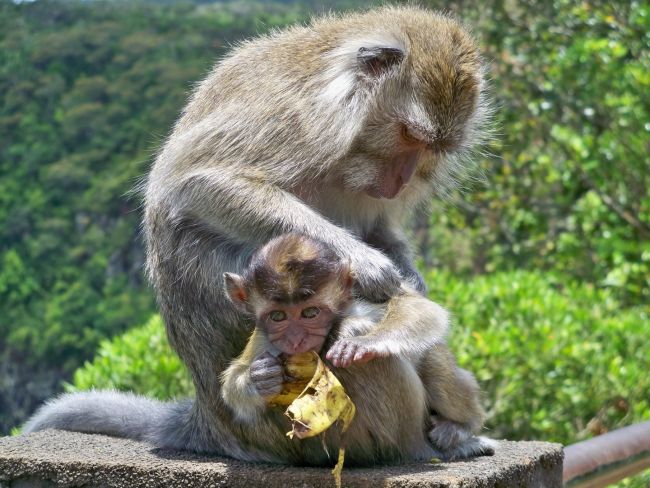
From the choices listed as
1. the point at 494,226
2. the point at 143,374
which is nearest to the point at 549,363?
the point at 143,374

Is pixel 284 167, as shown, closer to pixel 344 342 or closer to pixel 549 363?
pixel 344 342

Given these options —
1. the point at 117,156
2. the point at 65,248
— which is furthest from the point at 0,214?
the point at 117,156

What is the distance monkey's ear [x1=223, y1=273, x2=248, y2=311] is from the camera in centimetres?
325

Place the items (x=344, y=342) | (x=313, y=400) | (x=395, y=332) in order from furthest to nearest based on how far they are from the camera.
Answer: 1. (x=395, y=332)
2. (x=344, y=342)
3. (x=313, y=400)

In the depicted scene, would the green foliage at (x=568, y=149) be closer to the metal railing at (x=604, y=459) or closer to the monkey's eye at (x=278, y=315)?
the metal railing at (x=604, y=459)

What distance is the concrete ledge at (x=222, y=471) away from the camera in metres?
2.97

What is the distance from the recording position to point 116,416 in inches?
160

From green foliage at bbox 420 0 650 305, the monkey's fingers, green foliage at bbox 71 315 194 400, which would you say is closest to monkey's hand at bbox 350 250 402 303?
the monkey's fingers

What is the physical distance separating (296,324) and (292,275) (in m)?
0.16

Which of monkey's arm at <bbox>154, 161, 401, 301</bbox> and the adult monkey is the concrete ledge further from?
monkey's arm at <bbox>154, 161, 401, 301</bbox>

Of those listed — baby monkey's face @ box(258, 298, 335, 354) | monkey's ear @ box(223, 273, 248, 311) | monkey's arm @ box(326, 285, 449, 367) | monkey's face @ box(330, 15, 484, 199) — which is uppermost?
monkey's face @ box(330, 15, 484, 199)

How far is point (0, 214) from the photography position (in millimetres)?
22156

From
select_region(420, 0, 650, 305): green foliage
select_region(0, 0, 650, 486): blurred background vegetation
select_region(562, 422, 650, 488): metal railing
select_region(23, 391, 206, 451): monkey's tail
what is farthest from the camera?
select_region(420, 0, 650, 305): green foliage

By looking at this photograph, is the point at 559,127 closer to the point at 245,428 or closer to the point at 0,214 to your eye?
the point at 245,428
